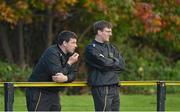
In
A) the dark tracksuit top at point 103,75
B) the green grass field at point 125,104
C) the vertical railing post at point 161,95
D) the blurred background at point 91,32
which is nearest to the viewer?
the dark tracksuit top at point 103,75

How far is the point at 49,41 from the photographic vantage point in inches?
774

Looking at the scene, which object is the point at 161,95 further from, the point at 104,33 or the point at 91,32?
the point at 91,32

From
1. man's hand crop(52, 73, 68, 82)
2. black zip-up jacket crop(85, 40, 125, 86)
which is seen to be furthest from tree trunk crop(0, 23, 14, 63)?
man's hand crop(52, 73, 68, 82)

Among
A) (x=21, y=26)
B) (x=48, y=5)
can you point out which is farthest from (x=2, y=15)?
(x=21, y=26)

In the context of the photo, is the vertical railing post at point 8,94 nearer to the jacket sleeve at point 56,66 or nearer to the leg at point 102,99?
the jacket sleeve at point 56,66

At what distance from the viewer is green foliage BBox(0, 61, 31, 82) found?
18.1m

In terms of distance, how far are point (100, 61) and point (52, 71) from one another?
2.28ft

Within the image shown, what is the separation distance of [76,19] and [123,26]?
1664mm

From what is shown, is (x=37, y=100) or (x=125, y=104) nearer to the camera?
(x=37, y=100)

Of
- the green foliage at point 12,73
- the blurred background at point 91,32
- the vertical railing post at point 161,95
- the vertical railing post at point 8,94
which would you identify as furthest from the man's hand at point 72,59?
the green foliage at point 12,73

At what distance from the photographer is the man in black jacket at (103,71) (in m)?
8.85

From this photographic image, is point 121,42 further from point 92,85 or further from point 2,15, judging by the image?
point 92,85

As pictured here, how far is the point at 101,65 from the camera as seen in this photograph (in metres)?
8.90

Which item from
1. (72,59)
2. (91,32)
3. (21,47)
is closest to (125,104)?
(72,59)
